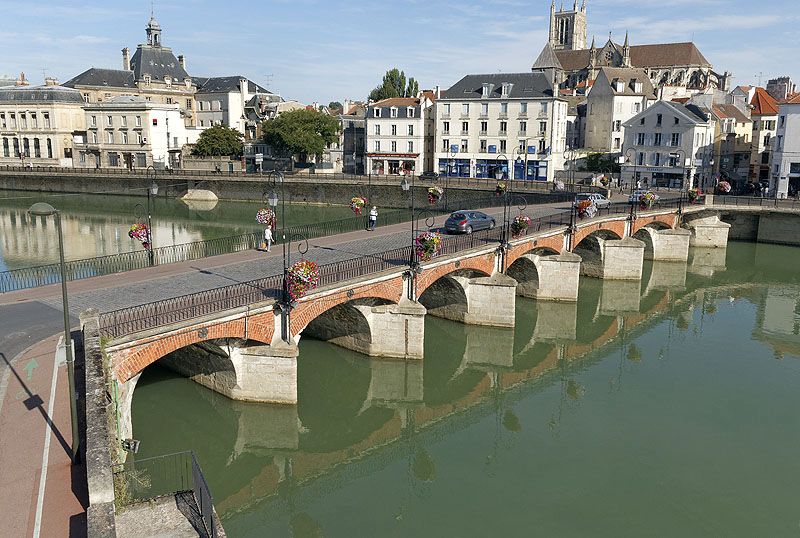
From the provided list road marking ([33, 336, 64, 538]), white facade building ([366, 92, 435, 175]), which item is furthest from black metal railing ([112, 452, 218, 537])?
white facade building ([366, 92, 435, 175])

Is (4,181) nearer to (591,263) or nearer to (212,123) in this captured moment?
(212,123)

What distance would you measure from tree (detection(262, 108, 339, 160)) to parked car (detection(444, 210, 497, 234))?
170ft

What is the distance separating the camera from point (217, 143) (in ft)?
313

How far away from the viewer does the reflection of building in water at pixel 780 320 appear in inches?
1421

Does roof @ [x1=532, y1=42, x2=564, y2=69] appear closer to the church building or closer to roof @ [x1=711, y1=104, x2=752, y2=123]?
the church building

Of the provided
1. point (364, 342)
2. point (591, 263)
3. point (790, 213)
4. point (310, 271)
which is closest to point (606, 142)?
point (790, 213)

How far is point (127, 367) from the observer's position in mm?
19281

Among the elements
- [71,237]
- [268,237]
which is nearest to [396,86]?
[71,237]

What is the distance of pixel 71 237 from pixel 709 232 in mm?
57098

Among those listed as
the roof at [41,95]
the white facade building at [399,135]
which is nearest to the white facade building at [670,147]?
the white facade building at [399,135]

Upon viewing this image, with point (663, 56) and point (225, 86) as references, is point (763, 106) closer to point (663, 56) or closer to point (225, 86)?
point (663, 56)

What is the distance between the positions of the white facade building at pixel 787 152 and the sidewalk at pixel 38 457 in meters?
70.5

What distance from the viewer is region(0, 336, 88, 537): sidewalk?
12.5 m

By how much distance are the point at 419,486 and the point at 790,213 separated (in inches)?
2022
